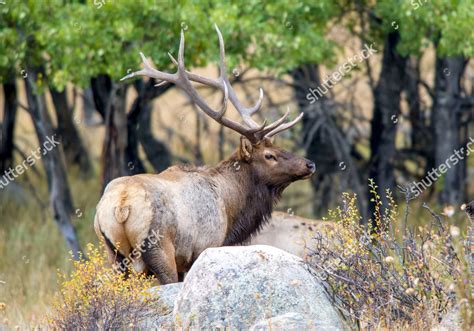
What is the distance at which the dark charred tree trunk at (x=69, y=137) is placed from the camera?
654 inches

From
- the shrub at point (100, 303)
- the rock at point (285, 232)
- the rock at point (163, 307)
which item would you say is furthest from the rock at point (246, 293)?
the rock at point (285, 232)

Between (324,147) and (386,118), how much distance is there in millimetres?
1715

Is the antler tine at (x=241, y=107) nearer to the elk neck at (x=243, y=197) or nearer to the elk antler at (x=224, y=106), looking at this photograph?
the elk antler at (x=224, y=106)

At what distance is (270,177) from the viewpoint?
33.6 feet

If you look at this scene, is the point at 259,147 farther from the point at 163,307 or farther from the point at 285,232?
the point at 163,307

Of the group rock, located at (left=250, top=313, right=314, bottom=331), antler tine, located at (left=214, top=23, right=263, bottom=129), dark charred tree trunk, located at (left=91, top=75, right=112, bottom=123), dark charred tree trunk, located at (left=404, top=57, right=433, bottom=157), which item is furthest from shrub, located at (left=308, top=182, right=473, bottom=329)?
dark charred tree trunk, located at (left=404, top=57, right=433, bottom=157)

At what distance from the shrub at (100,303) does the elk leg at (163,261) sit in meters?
0.57

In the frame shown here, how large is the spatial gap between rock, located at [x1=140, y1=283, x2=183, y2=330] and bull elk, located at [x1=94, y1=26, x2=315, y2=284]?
19.4 inches

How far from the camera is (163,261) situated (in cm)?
859

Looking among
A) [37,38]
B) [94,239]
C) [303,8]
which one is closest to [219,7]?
[303,8]

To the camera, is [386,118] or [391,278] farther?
[386,118]

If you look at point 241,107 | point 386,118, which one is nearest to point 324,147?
point 386,118

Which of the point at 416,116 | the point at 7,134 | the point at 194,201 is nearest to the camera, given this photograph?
the point at 194,201

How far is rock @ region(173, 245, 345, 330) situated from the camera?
711 cm
